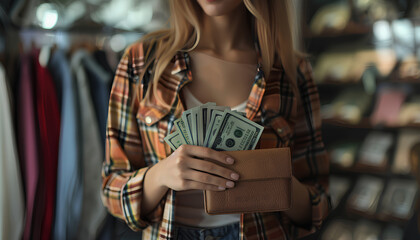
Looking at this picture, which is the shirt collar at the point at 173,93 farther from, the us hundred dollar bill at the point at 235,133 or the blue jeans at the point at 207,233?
the blue jeans at the point at 207,233

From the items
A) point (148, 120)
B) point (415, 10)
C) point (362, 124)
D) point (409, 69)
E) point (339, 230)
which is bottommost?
point (339, 230)

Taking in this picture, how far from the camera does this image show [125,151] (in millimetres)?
1198

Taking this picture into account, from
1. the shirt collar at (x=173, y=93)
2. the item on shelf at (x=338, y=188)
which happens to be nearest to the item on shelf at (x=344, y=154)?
the item on shelf at (x=338, y=188)

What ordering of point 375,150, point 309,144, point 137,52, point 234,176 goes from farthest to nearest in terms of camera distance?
point 375,150, point 309,144, point 137,52, point 234,176

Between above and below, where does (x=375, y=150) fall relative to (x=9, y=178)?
below

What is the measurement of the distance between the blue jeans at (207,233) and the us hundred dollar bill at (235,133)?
0.96 feet

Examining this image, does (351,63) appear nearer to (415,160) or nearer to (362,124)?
(362,124)

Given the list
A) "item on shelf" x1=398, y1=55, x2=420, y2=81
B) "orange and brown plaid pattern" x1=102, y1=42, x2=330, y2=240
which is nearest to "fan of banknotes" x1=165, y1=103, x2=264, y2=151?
"orange and brown plaid pattern" x1=102, y1=42, x2=330, y2=240

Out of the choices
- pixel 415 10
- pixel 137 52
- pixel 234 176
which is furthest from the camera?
pixel 415 10

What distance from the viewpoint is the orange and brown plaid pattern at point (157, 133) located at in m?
1.14

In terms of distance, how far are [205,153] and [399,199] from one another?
2.41m

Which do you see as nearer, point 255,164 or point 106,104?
point 255,164

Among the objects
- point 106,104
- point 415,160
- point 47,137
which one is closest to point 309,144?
point 106,104

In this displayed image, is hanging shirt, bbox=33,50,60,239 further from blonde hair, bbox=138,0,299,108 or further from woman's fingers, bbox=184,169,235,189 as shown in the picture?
woman's fingers, bbox=184,169,235,189
